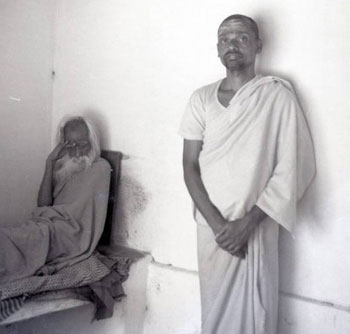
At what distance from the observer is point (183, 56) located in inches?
111

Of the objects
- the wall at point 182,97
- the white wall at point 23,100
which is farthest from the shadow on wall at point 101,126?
the white wall at point 23,100

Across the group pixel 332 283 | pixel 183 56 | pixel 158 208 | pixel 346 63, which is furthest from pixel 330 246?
pixel 183 56

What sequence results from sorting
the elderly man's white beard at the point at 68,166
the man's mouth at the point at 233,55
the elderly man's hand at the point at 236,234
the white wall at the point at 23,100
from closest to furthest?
1. the elderly man's hand at the point at 236,234
2. the man's mouth at the point at 233,55
3. the elderly man's white beard at the point at 68,166
4. the white wall at the point at 23,100

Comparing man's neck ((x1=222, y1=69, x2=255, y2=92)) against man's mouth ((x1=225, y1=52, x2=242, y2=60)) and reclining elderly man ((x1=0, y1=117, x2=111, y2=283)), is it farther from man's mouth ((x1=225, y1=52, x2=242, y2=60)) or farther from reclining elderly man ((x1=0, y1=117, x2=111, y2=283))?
reclining elderly man ((x1=0, y1=117, x2=111, y2=283))

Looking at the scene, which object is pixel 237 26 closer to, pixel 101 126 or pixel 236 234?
pixel 236 234

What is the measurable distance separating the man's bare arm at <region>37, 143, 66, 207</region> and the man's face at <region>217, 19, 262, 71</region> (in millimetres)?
1361

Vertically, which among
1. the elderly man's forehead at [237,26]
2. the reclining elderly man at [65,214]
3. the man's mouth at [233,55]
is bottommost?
the reclining elderly man at [65,214]

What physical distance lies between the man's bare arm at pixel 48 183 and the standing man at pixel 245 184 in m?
1.17

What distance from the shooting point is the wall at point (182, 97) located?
2273mm

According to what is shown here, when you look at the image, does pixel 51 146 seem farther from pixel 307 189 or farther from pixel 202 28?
pixel 307 189

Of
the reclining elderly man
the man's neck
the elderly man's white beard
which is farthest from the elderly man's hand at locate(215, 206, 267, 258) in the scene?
the elderly man's white beard

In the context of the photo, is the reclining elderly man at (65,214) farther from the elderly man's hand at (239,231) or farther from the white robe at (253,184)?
the elderly man's hand at (239,231)

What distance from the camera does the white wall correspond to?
3.26 m

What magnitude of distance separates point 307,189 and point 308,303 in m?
0.58
